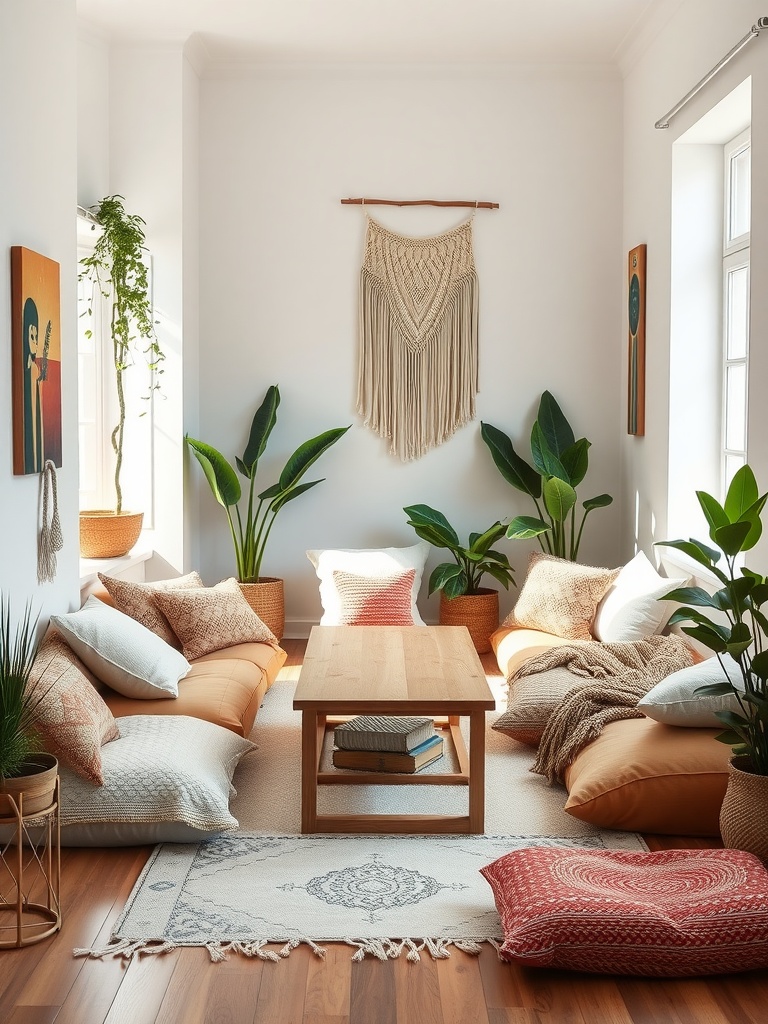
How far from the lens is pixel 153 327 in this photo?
17.3ft

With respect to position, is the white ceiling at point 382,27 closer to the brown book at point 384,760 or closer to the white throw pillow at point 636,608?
the white throw pillow at point 636,608

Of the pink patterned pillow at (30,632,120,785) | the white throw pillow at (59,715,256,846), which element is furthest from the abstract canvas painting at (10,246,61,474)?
the white throw pillow at (59,715,256,846)

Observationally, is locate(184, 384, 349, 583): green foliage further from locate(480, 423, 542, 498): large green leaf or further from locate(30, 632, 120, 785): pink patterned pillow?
locate(30, 632, 120, 785): pink patterned pillow

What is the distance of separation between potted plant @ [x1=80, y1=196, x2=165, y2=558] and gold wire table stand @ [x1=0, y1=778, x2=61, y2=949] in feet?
7.06

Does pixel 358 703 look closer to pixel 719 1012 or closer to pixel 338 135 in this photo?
pixel 719 1012

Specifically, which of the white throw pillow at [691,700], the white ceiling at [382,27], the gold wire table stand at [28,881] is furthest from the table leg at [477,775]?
the white ceiling at [382,27]

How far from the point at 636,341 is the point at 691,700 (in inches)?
100.0

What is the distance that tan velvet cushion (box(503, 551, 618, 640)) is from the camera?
4684mm

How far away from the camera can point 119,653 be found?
3561 millimetres

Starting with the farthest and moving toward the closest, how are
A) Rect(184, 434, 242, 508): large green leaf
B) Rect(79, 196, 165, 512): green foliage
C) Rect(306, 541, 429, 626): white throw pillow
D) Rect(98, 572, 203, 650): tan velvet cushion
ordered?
Rect(184, 434, 242, 508): large green leaf, Rect(306, 541, 429, 626): white throw pillow, Rect(79, 196, 165, 512): green foliage, Rect(98, 572, 203, 650): tan velvet cushion

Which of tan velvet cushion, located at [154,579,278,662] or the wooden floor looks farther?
tan velvet cushion, located at [154,579,278,662]

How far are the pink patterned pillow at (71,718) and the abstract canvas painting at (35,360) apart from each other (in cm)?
65

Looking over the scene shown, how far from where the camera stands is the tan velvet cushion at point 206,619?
166 inches

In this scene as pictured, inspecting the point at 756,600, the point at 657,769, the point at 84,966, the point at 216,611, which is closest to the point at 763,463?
the point at 756,600
